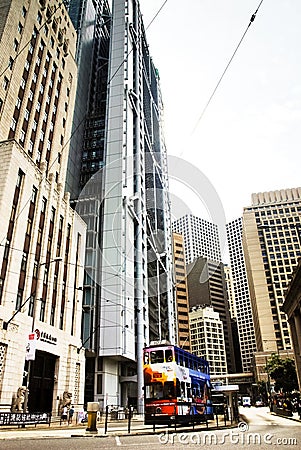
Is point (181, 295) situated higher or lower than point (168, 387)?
higher

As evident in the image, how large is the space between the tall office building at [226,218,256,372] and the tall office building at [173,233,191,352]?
235 feet

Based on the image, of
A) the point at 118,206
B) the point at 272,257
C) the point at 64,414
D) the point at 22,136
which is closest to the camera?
the point at 64,414

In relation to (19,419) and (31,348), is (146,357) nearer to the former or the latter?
(19,419)

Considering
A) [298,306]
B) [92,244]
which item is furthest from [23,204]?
[298,306]

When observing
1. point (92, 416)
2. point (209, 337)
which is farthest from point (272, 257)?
point (92, 416)

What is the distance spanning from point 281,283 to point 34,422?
105912mm

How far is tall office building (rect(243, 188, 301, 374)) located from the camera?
365 ft

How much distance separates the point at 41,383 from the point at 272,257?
103 m

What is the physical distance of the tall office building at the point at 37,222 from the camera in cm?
2828

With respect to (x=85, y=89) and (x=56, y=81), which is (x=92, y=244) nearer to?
(x=56, y=81)

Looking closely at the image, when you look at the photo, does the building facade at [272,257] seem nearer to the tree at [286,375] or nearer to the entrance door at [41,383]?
the tree at [286,375]

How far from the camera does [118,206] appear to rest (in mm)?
53750

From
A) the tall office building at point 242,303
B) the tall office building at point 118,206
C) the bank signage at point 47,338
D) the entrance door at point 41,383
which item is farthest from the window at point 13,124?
the tall office building at point 242,303

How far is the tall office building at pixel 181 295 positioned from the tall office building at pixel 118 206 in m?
23.6
